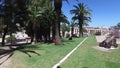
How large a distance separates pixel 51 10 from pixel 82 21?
33342 millimetres

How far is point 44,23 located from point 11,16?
6410 mm

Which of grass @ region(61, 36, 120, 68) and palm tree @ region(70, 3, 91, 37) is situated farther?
palm tree @ region(70, 3, 91, 37)

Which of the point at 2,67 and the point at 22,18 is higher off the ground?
the point at 22,18

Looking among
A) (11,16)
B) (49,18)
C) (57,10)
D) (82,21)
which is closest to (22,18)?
(11,16)

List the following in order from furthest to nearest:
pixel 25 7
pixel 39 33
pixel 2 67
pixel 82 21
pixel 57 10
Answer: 1. pixel 82 21
2. pixel 39 33
3. pixel 25 7
4. pixel 57 10
5. pixel 2 67

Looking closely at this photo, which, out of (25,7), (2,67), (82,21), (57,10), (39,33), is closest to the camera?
(2,67)

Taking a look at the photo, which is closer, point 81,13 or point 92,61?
point 92,61

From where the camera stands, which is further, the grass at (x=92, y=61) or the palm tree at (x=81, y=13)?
the palm tree at (x=81, y=13)

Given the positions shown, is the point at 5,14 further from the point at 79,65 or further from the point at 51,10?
the point at 79,65

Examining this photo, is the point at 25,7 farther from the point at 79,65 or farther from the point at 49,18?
the point at 79,65

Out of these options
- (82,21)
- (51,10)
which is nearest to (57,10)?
(51,10)

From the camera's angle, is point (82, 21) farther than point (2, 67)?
Yes

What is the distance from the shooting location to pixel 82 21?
261ft

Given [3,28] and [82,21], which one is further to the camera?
[82,21]
